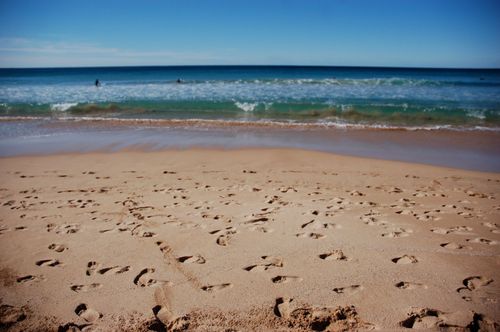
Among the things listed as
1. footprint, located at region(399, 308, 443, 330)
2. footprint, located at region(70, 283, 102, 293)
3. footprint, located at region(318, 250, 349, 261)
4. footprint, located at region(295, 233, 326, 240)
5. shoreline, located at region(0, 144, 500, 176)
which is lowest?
footprint, located at region(399, 308, 443, 330)

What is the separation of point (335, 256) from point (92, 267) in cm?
249

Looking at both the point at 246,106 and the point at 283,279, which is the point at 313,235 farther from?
the point at 246,106

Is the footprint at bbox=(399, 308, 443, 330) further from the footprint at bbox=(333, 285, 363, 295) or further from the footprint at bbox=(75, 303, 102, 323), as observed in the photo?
the footprint at bbox=(75, 303, 102, 323)

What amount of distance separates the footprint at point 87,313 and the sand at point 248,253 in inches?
0.4

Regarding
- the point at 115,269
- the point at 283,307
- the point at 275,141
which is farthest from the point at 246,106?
the point at 283,307

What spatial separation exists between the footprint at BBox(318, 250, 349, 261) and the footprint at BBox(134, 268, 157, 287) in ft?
5.63

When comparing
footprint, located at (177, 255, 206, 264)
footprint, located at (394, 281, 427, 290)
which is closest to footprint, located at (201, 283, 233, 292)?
footprint, located at (177, 255, 206, 264)

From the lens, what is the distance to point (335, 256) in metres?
3.36

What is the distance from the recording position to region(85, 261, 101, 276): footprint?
10.2 feet

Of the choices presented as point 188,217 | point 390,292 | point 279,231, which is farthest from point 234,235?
point 390,292

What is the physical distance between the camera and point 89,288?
285 cm

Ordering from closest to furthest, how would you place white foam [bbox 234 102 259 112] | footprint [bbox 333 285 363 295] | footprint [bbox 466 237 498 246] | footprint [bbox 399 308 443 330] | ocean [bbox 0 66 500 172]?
footprint [bbox 399 308 443 330] < footprint [bbox 333 285 363 295] < footprint [bbox 466 237 498 246] < ocean [bbox 0 66 500 172] < white foam [bbox 234 102 259 112]

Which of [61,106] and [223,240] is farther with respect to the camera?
[61,106]

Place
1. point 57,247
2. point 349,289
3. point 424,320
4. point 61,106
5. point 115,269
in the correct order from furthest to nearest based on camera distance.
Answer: point 61,106, point 57,247, point 115,269, point 349,289, point 424,320
